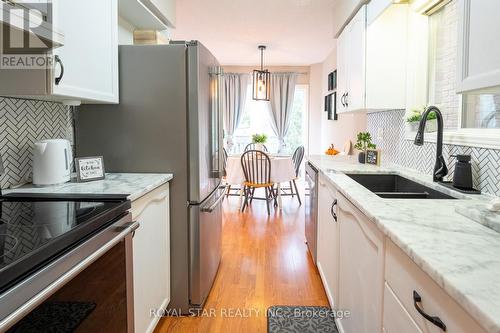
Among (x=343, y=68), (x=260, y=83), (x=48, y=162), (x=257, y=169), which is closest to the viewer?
(x=48, y=162)

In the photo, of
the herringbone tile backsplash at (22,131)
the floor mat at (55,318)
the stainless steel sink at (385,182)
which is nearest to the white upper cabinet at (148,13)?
the herringbone tile backsplash at (22,131)

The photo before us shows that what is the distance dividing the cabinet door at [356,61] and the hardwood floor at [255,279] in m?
1.41

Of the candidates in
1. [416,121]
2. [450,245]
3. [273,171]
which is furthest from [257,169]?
[450,245]

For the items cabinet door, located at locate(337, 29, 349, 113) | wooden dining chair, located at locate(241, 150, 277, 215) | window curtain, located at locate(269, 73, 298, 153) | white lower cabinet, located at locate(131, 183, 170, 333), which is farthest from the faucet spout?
window curtain, located at locate(269, 73, 298, 153)

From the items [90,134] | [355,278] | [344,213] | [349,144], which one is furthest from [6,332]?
[349,144]

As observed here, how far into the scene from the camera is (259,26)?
14.3ft

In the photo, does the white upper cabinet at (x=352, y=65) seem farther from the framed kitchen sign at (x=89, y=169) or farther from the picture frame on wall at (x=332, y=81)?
the picture frame on wall at (x=332, y=81)

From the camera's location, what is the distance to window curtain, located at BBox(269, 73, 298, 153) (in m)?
6.95

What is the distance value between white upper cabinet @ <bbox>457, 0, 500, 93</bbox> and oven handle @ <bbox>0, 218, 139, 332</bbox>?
1.29 meters

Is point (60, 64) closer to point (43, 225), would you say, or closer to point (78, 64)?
point (78, 64)

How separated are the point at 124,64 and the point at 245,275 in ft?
5.90

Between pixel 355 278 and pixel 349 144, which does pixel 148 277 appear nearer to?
pixel 355 278

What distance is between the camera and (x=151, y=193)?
5.81 feet

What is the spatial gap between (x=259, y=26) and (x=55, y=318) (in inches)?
162
